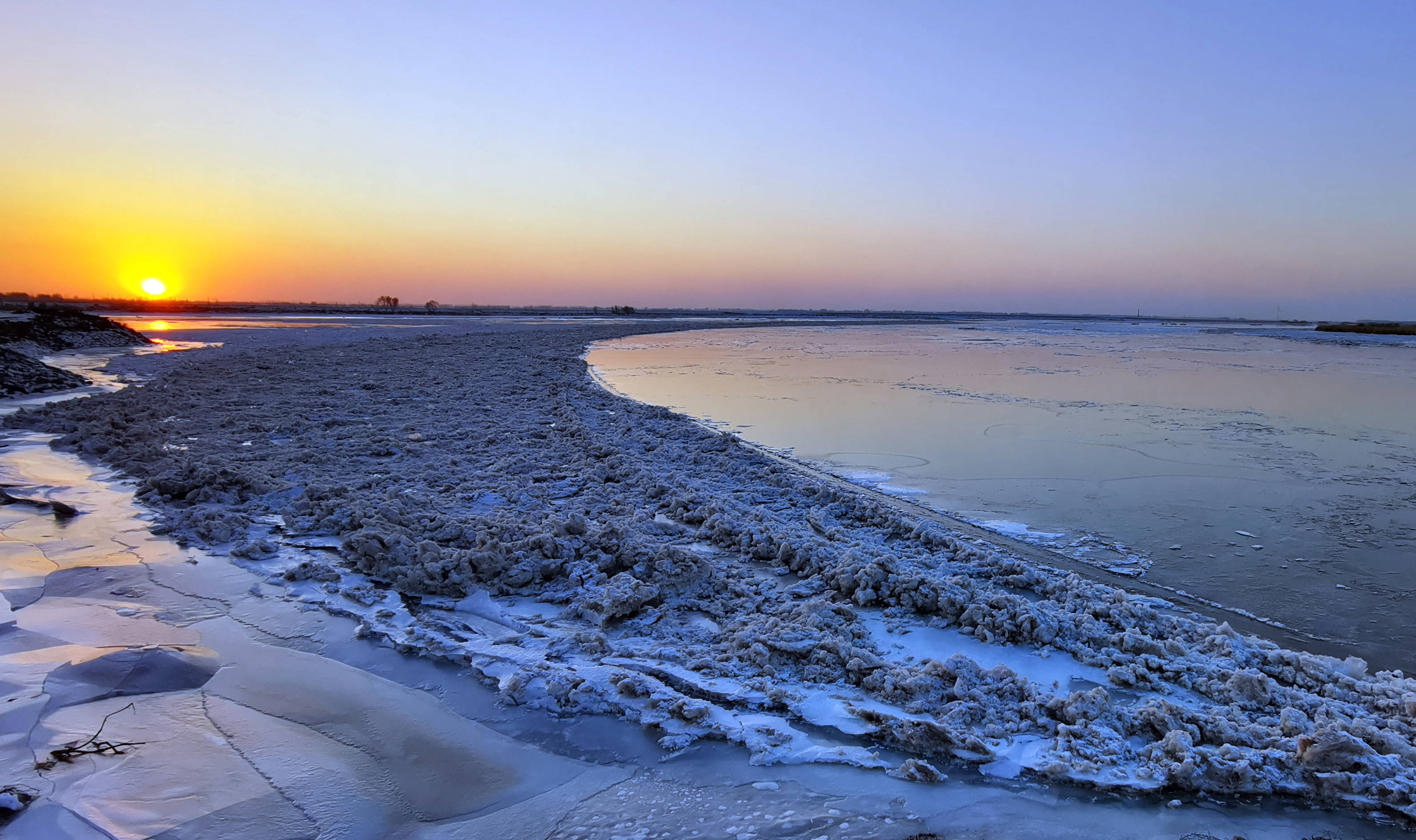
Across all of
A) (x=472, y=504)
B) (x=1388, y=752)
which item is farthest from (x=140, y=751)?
(x=1388, y=752)

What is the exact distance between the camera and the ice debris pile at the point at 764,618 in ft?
9.36

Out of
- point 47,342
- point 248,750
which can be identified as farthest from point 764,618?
point 47,342

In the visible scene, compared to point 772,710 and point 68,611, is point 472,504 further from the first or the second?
point 772,710

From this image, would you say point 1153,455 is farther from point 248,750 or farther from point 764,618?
point 248,750

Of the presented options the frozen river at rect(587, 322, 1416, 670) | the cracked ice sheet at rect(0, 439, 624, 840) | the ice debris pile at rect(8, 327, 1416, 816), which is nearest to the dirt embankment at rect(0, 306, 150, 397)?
the ice debris pile at rect(8, 327, 1416, 816)

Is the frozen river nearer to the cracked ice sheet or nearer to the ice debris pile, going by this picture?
the ice debris pile

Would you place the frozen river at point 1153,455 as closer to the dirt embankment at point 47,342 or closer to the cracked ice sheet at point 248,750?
the cracked ice sheet at point 248,750

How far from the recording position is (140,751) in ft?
8.74

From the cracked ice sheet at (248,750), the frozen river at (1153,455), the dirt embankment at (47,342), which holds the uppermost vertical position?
the dirt embankment at (47,342)

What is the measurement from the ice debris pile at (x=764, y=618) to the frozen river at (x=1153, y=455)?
2.79 feet

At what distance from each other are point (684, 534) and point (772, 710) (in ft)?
7.85

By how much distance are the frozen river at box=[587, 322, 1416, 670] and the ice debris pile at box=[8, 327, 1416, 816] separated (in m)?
0.85

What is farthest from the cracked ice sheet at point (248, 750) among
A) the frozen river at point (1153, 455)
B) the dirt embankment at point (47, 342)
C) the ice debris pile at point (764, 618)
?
the dirt embankment at point (47, 342)

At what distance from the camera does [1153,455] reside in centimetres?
800
